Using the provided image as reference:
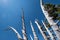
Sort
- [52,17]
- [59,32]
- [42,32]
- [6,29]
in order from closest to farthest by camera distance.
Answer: [59,32] → [52,17] → [6,29] → [42,32]

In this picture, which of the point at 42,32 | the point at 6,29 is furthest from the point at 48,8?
the point at 42,32

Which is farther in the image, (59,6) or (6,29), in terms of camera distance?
(6,29)

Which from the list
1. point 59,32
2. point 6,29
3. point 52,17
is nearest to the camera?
point 59,32

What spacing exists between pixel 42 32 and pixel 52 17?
12.8 m

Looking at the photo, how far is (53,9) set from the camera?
7.50 metres

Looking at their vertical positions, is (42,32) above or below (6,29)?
above

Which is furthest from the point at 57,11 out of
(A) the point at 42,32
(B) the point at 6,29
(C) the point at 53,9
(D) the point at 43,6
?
(A) the point at 42,32

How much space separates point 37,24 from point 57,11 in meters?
13.4

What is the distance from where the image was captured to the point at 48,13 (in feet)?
25.7

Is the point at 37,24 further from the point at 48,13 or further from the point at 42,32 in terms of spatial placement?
the point at 48,13

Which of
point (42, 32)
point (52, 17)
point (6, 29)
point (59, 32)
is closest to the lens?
point (59, 32)

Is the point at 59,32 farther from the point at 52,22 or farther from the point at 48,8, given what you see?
the point at 48,8

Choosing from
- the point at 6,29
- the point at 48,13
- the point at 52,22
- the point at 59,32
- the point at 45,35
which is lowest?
the point at 59,32

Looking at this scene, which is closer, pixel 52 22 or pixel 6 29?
pixel 52 22
